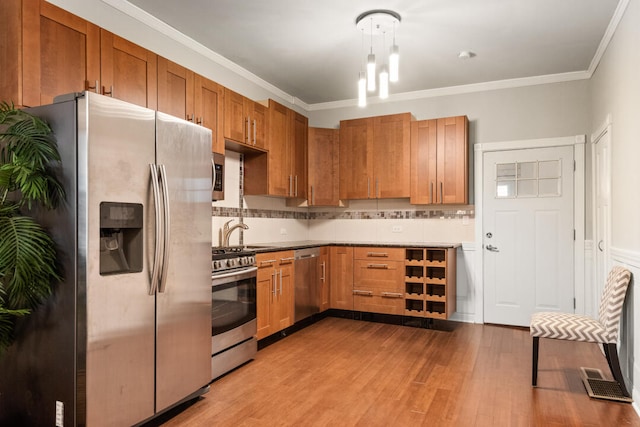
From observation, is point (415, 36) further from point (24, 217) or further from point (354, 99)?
point (24, 217)

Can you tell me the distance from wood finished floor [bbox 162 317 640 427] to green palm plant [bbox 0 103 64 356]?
1050 mm

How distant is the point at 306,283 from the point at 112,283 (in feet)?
8.43

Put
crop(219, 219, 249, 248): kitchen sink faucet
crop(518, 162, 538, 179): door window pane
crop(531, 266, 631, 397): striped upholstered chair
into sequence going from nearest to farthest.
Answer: crop(531, 266, 631, 397): striped upholstered chair
crop(219, 219, 249, 248): kitchen sink faucet
crop(518, 162, 538, 179): door window pane

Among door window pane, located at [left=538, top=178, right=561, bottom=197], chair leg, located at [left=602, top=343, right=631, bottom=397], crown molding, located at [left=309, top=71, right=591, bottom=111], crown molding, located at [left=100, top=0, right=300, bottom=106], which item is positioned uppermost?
crown molding, located at [left=100, top=0, right=300, bottom=106]

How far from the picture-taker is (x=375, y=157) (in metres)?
5.07

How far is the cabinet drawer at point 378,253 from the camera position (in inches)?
181

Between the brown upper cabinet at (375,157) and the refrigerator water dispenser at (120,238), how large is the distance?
3.26 m

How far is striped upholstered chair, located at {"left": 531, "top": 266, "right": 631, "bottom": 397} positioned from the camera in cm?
279

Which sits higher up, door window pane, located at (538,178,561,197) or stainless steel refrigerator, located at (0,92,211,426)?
door window pane, located at (538,178,561,197)

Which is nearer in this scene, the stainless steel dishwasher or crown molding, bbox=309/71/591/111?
the stainless steel dishwasher

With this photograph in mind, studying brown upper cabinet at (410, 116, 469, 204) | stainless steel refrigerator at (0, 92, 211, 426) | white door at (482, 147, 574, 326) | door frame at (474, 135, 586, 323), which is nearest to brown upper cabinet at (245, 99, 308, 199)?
brown upper cabinet at (410, 116, 469, 204)

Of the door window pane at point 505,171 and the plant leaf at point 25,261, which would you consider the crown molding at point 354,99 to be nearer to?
the door window pane at point 505,171

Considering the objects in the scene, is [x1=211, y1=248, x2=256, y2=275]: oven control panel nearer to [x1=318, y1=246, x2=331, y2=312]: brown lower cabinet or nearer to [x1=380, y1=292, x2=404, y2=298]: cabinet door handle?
[x1=318, y1=246, x2=331, y2=312]: brown lower cabinet

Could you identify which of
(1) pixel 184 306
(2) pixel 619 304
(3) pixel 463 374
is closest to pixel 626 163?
(2) pixel 619 304
